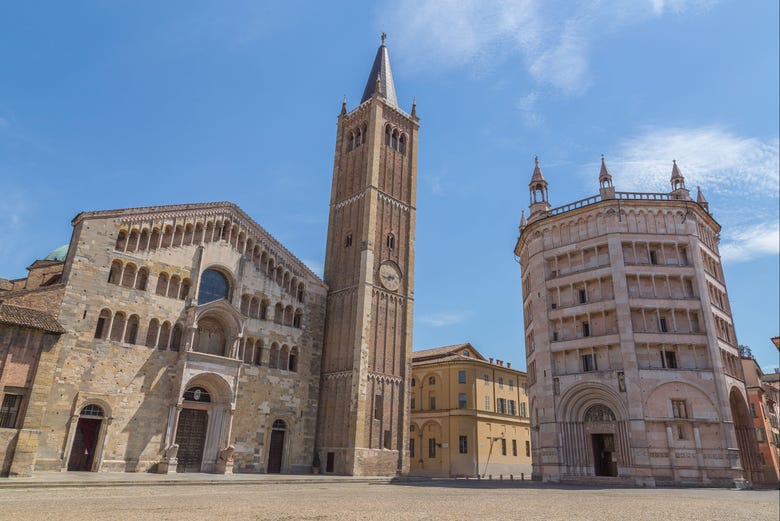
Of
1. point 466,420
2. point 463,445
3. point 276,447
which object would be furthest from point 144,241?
point 463,445

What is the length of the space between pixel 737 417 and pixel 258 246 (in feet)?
115

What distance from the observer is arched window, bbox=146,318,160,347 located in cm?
3011

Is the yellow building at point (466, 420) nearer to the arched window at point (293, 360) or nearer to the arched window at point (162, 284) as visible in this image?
the arched window at point (293, 360)

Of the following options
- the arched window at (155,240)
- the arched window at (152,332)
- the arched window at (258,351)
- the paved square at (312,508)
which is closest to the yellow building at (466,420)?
the arched window at (258,351)

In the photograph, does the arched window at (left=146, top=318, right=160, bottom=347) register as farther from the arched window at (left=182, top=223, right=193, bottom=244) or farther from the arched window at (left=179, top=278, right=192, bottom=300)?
the arched window at (left=182, top=223, right=193, bottom=244)

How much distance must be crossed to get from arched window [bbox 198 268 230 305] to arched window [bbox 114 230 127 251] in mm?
5003

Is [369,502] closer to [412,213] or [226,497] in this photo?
[226,497]

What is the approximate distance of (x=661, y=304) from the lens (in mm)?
34344

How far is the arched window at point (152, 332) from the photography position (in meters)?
30.1

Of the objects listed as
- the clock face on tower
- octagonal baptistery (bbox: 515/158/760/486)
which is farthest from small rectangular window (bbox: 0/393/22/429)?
octagonal baptistery (bbox: 515/158/760/486)

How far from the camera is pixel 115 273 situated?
29.5 meters

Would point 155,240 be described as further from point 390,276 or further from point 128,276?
point 390,276

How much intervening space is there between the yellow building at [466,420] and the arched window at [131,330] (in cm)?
3164

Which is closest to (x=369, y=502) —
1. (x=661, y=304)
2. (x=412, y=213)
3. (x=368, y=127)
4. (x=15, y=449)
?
(x=15, y=449)
